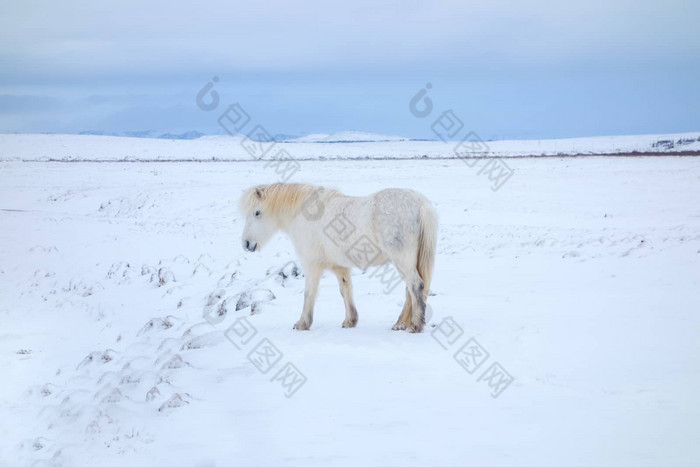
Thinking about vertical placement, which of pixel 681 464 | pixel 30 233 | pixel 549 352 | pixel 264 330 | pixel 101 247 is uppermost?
pixel 30 233

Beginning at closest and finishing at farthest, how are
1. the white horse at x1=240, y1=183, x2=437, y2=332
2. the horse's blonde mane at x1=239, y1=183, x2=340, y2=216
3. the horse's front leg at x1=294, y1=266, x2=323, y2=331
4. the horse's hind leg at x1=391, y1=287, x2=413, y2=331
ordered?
the white horse at x1=240, y1=183, x2=437, y2=332, the horse's hind leg at x1=391, y1=287, x2=413, y2=331, the horse's front leg at x1=294, y1=266, x2=323, y2=331, the horse's blonde mane at x1=239, y1=183, x2=340, y2=216

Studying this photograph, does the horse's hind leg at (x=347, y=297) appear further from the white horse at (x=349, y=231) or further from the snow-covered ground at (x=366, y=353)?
the snow-covered ground at (x=366, y=353)

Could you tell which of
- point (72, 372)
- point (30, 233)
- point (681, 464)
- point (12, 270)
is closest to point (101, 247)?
point (12, 270)

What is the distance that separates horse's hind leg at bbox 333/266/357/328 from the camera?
25.2ft

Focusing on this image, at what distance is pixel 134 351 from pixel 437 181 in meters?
19.5

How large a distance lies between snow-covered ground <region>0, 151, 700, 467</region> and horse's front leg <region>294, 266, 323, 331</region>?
0.33m

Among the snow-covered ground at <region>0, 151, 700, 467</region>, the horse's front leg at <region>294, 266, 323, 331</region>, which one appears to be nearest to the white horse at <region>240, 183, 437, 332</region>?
the horse's front leg at <region>294, 266, 323, 331</region>

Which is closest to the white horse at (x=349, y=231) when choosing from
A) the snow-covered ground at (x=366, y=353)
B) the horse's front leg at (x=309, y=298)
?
the horse's front leg at (x=309, y=298)

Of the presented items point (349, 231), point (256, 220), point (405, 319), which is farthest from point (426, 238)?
point (256, 220)

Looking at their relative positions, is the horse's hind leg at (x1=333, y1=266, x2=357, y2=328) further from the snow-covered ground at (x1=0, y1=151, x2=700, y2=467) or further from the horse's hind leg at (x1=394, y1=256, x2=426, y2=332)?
the horse's hind leg at (x1=394, y1=256, x2=426, y2=332)

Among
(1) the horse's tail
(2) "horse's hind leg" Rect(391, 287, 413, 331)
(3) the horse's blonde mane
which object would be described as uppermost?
(3) the horse's blonde mane

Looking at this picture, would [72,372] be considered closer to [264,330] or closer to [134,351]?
[134,351]

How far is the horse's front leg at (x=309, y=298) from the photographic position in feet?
25.1

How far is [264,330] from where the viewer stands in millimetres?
7836
